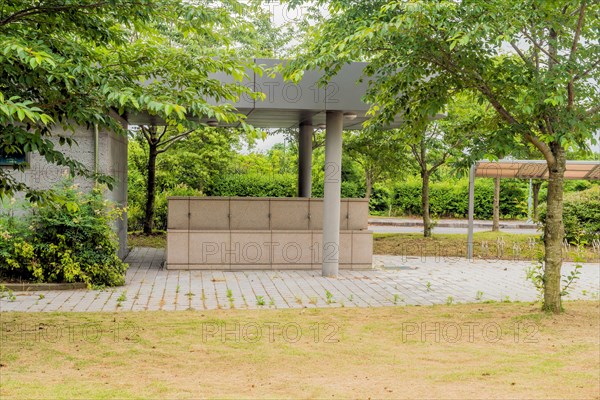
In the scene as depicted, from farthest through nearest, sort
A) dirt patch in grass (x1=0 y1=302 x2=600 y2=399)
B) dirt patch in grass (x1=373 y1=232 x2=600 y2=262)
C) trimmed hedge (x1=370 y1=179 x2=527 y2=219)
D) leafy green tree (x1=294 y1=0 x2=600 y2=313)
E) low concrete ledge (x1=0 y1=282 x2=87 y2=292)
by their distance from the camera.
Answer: trimmed hedge (x1=370 y1=179 x2=527 y2=219) < dirt patch in grass (x1=373 y1=232 x2=600 y2=262) < low concrete ledge (x1=0 y1=282 x2=87 y2=292) < leafy green tree (x1=294 y1=0 x2=600 y2=313) < dirt patch in grass (x1=0 y1=302 x2=600 y2=399)

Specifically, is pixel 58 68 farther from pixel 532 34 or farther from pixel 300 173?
pixel 300 173

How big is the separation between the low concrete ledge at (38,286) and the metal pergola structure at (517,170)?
10202 millimetres

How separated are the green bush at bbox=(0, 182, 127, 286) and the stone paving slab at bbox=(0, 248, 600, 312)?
0.39 metres

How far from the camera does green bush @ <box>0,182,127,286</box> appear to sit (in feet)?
38.8

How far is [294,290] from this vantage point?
40.3 feet

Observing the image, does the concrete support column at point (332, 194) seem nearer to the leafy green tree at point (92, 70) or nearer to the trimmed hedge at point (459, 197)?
the leafy green tree at point (92, 70)

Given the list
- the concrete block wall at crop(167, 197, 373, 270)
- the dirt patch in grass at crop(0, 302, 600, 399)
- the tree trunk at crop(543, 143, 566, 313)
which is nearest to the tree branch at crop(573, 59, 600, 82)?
the tree trunk at crop(543, 143, 566, 313)


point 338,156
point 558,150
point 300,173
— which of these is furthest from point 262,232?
point 558,150

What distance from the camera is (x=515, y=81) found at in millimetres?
9289

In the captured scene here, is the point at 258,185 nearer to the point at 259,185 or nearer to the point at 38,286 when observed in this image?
the point at 259,185

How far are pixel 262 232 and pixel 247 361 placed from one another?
7650 millimetres

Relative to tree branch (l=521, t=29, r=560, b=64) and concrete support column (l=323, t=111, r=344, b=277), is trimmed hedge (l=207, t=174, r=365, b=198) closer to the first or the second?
concrete support column (l=323, t=111, r=344, b=277)

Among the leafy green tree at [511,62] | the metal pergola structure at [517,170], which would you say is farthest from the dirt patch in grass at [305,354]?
the metal pergola structure at [517,170]

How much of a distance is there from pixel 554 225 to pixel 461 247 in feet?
35.3
